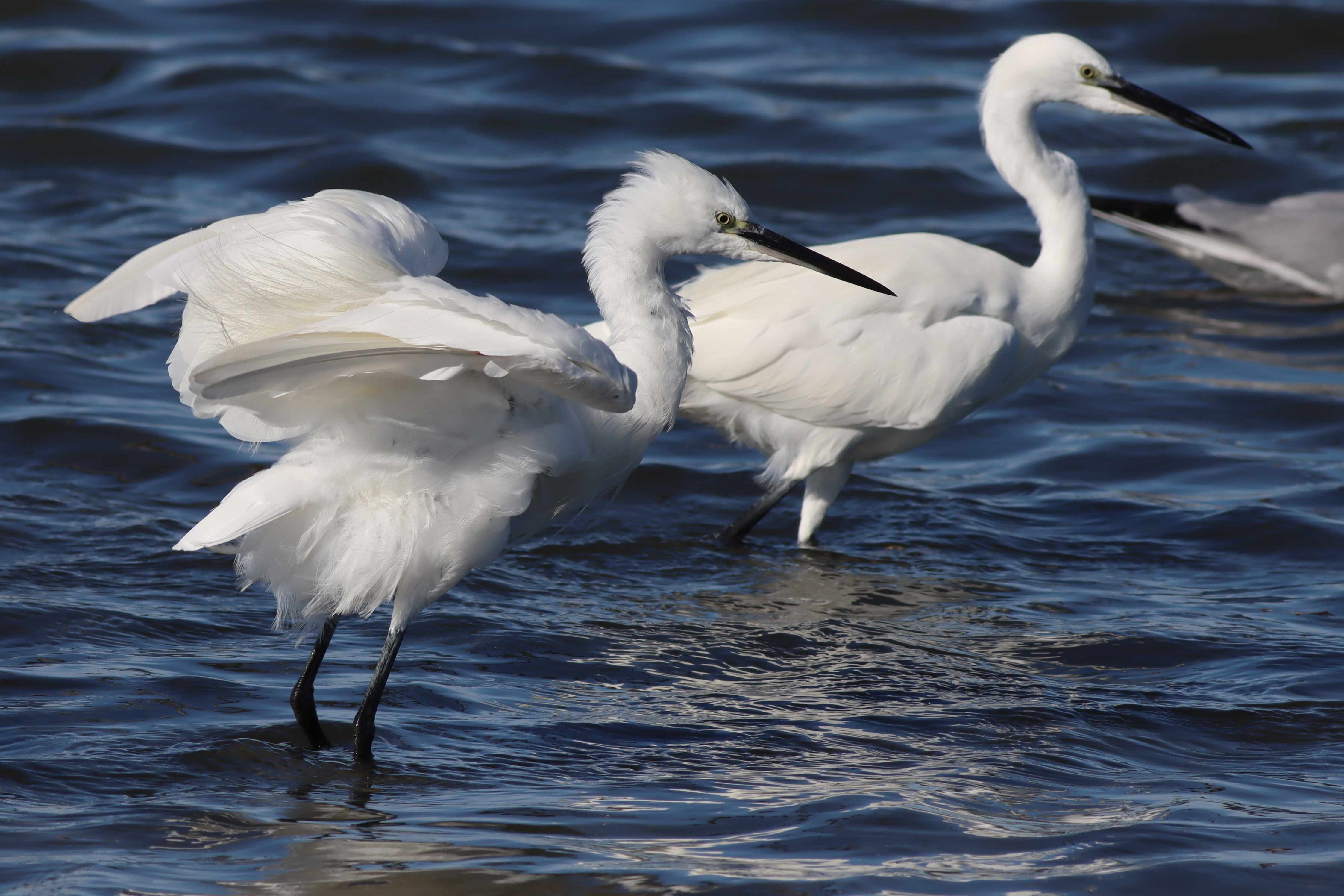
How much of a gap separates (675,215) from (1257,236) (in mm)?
A: 7183

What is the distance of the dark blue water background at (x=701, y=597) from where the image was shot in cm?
409

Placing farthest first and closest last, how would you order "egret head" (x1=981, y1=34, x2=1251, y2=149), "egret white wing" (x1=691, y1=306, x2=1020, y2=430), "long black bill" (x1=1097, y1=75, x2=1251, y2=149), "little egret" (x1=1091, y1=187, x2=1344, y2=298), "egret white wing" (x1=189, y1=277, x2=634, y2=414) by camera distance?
1. "little egret" (x1=1091, y1=187, x2=1344, y2=298)
2. "long black bill" (x1=1097, y1=75, x2=1251, y2=149)
3. "egret head" (x1=981, y1=34, x2=1251, y2=149)
4. "egret white wing" (x1=691, y1=306, x2=1020, y2=430)
5. "egret white wing" (x1=189, y1=277, x2=634, y2=414)

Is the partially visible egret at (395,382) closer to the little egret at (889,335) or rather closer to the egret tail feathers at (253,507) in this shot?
the egret tail feathers at (253,507)

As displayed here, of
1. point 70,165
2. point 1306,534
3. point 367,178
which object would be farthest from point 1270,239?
point 70,165

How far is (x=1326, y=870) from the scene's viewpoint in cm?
397

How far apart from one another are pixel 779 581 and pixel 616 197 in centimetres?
233

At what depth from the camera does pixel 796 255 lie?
515 cm

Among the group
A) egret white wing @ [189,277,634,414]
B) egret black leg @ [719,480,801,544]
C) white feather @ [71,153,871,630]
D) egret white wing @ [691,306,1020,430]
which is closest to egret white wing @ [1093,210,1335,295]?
egret white wing @ [691,306,1020,430]

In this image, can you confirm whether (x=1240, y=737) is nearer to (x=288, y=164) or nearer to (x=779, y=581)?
(x=779, y=581)

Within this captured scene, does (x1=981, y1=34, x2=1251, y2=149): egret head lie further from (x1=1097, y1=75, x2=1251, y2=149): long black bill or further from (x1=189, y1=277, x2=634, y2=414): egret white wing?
(x1=189, y1=277, x2=634, y2=414): egret white wing

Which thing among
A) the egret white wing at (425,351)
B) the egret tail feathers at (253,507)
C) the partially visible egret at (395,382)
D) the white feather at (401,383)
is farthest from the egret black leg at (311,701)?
the egret white wing at (425,351)

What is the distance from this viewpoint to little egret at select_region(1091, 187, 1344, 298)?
412 inches

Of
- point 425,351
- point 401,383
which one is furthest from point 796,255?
point 425,351

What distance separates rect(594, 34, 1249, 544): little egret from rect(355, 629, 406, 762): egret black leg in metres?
2.47
